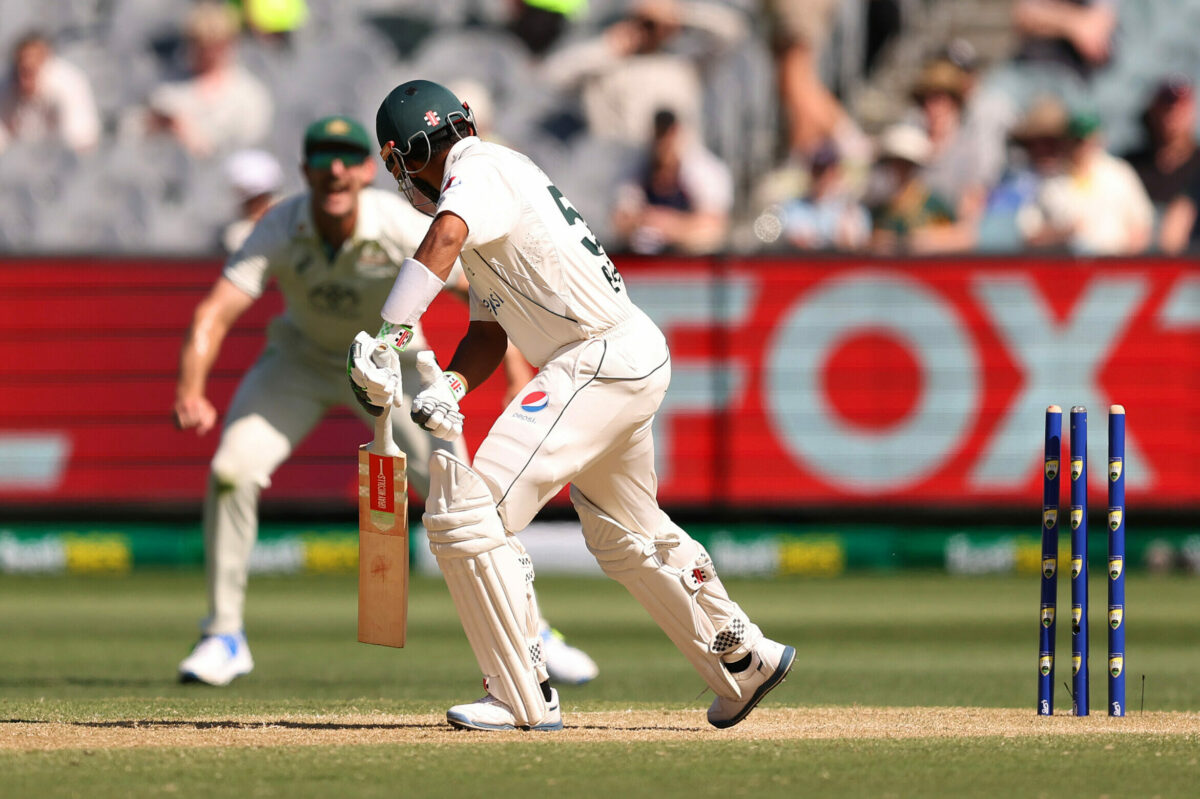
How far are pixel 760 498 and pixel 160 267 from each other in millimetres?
4317

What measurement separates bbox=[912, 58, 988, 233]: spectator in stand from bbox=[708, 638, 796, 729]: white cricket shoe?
27.8 ft

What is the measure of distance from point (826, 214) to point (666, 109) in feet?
4.53

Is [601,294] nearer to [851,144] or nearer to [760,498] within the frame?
[760,498]

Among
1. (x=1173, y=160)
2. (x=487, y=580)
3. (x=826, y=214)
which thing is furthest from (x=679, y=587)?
(x=1173, y=160)

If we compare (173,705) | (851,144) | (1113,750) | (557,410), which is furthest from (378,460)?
(851,144)

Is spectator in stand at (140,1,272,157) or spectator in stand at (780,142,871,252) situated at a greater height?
spectator in stand at (140,1,272,157)

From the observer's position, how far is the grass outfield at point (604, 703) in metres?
4.61

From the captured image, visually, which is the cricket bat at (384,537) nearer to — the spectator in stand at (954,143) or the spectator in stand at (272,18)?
the spectator in stand at (954,143)

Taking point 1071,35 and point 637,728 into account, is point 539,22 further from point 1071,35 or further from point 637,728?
point 637,728

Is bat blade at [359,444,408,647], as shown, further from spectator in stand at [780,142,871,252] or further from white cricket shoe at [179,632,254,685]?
spectator in stand at [780,142,871,252]

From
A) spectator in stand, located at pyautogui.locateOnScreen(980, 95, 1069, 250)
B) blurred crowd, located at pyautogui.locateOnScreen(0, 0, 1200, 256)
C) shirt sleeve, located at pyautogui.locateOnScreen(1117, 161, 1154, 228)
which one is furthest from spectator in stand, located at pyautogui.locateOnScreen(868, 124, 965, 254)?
shirt sleeve, located at pyautogui.locateOnScreen(1117, 161, 1154, 228)

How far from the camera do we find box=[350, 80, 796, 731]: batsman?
16.6ft

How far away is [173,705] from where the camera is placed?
6.46m

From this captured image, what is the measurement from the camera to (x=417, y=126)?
→ 529cm
